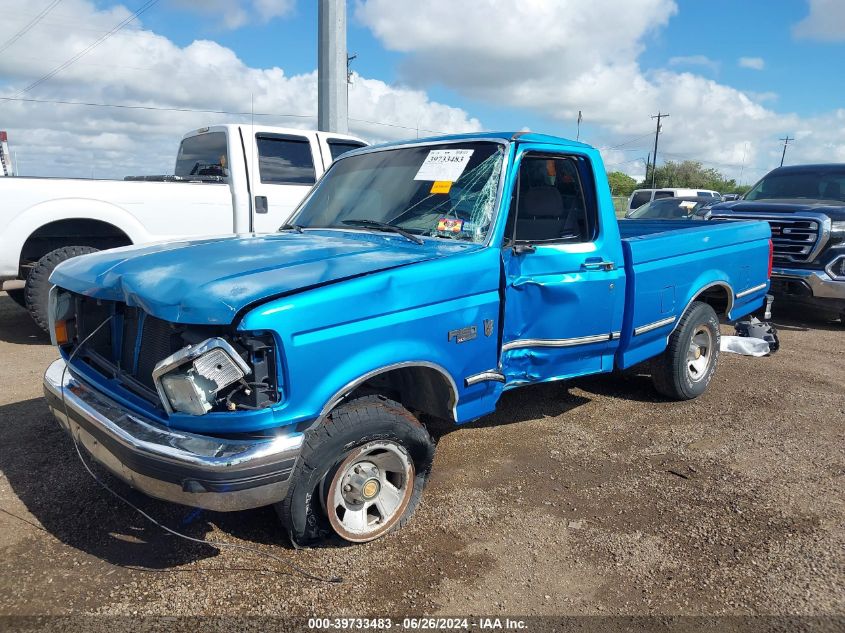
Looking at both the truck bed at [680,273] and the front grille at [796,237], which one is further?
the front grille at [796,237]

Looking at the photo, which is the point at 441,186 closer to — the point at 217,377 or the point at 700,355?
the point at 217,377

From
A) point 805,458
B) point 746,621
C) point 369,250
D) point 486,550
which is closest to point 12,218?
point 369,250

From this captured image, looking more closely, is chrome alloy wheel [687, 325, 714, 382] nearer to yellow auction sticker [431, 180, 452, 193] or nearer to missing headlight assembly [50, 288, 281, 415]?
yellow auction sticker [431, 180, 452, 193]

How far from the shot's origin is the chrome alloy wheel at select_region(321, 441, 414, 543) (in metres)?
2.80

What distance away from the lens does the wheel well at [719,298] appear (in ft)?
17.1

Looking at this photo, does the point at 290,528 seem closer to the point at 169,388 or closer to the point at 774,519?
the point at 169,388

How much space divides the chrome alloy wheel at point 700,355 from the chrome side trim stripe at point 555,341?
61.0 inches

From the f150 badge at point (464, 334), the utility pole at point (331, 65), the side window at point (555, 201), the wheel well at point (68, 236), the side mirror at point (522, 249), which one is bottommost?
the f150 badge at point (464, 334)

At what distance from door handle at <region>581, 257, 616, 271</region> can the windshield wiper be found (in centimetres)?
111

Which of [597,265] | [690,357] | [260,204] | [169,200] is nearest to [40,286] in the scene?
[169,200]

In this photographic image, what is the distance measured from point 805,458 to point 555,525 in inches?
79.7

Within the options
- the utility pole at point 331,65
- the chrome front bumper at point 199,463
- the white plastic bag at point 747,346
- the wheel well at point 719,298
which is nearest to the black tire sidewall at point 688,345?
the wheel well at point 719,298

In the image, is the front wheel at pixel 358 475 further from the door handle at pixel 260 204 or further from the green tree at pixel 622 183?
Result: the green tree at pixel 622 183

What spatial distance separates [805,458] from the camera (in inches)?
160
